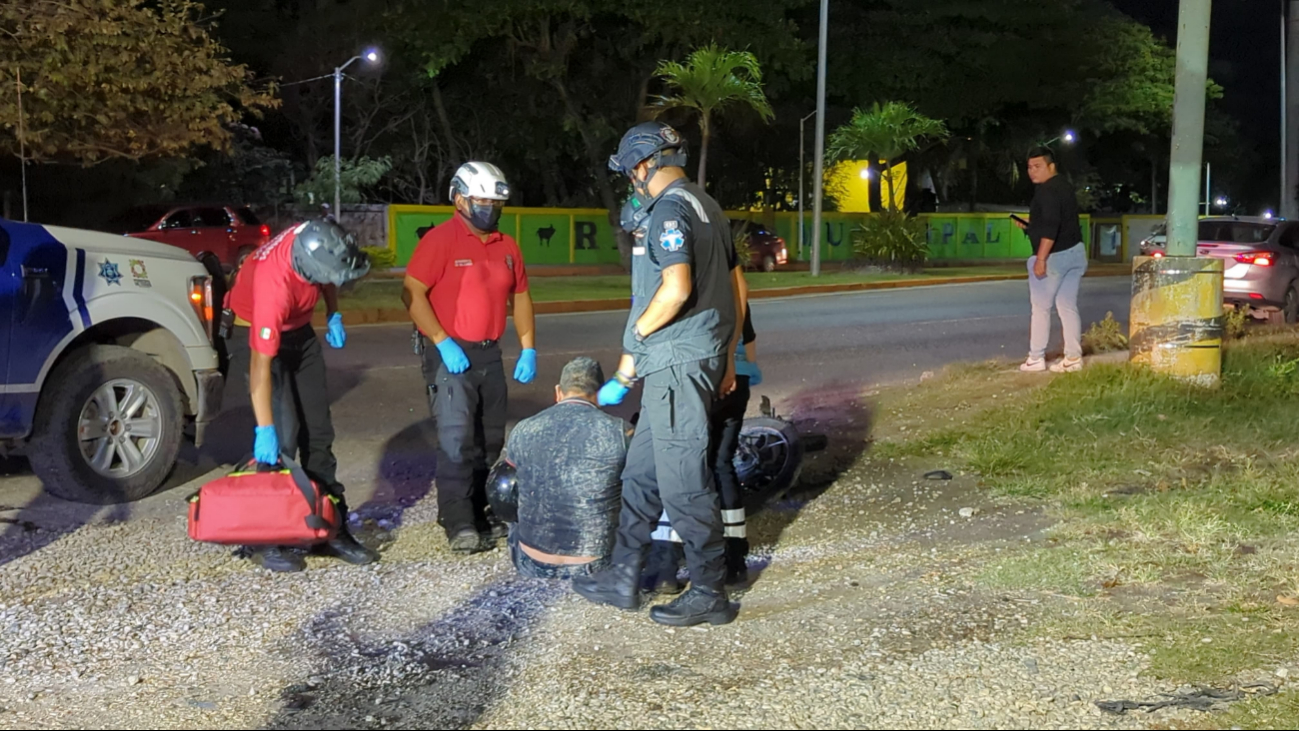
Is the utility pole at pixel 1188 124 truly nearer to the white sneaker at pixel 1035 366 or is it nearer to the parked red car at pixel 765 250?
the white sneaker at pixel 1035 366

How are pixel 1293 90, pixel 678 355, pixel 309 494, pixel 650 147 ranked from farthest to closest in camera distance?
pixel 1293 90 → pixel 309 494 → pixel 650 147 → pixel 678 355

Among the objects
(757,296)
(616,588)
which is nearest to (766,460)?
(616,588)

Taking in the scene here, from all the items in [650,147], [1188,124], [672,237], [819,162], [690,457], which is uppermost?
[819,162]

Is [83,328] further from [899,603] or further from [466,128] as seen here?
[466,128]

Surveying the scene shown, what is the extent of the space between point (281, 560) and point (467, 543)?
0.79 metres

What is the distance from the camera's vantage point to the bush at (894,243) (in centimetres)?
3241

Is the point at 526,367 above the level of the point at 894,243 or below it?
below

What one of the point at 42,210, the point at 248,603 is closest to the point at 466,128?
the point at 42,210

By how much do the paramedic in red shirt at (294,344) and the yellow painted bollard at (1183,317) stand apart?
544 centimetres

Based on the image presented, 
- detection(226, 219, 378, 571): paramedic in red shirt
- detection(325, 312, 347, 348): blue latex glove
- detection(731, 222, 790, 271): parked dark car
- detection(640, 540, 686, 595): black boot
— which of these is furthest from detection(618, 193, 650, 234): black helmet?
detection(731, 222, 790, 271): parked dark car

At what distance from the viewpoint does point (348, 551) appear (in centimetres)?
597

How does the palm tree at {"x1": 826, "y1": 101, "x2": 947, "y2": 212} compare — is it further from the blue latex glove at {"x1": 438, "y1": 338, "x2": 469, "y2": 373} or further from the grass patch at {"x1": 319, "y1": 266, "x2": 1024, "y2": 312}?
the blue latex glove at {"x1": 438, "y1": 338, "x2": 469, "y2": 373}

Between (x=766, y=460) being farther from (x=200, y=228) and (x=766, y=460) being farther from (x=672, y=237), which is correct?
(x=200, y=228)

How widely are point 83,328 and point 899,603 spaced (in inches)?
170
